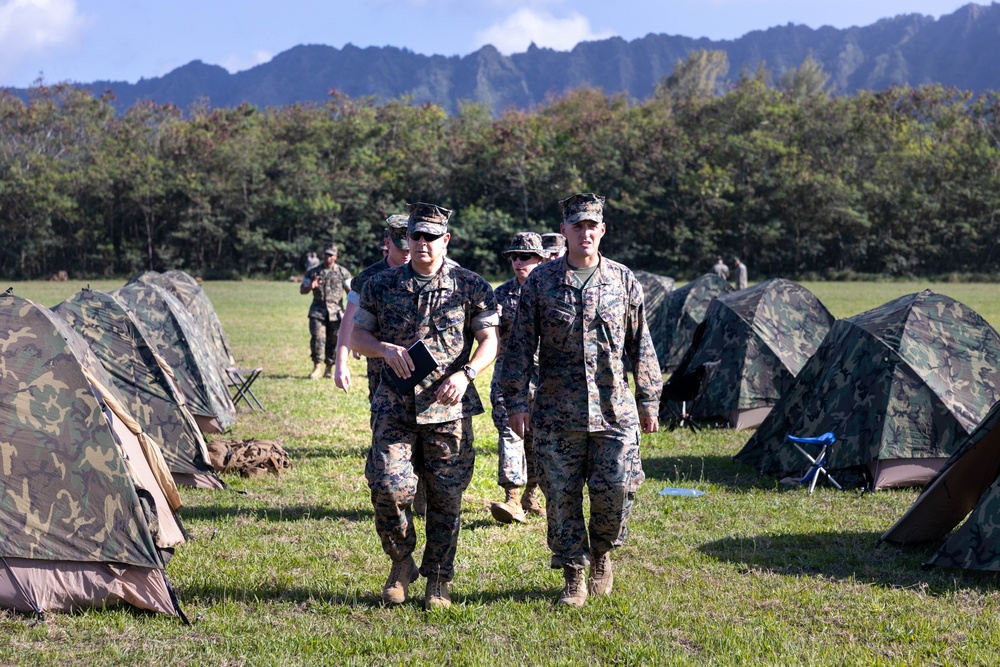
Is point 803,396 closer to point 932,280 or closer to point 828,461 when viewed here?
point 828,461

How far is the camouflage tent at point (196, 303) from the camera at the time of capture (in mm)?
15242

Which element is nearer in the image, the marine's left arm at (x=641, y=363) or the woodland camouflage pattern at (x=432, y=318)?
the woodland camouflage pattern at (x=432, y=318)

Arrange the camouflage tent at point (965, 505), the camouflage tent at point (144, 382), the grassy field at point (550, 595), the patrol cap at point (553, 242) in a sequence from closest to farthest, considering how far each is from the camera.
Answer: the grassy field at point (550, 595) < the camouflage tent at point (965, 505) < the patrol cap at point (553, 242) < the camouflage tent at point (144, 382)

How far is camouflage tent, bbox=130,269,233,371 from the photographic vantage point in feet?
50.0

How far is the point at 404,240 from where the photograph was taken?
692 cm

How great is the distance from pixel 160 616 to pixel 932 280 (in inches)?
1859

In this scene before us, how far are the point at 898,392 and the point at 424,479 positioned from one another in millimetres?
4626

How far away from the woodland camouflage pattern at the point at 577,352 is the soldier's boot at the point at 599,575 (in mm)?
Answer: 821

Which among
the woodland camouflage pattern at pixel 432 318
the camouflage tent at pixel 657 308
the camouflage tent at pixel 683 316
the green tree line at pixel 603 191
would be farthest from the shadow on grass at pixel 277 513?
the green tree line at pixel 603 191

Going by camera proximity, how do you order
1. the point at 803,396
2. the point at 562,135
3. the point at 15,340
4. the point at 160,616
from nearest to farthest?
the point at 160,616 < the point at 15,340 < the point at 803,396 < the point at 562,135

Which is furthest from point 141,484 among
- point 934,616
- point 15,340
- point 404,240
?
point 934,616

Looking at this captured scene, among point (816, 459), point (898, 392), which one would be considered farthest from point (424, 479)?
point (898, 392)

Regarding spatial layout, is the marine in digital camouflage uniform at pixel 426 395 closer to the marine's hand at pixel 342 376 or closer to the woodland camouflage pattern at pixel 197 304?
the marine's hand at pixel 342 376

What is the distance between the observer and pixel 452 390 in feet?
16.9
